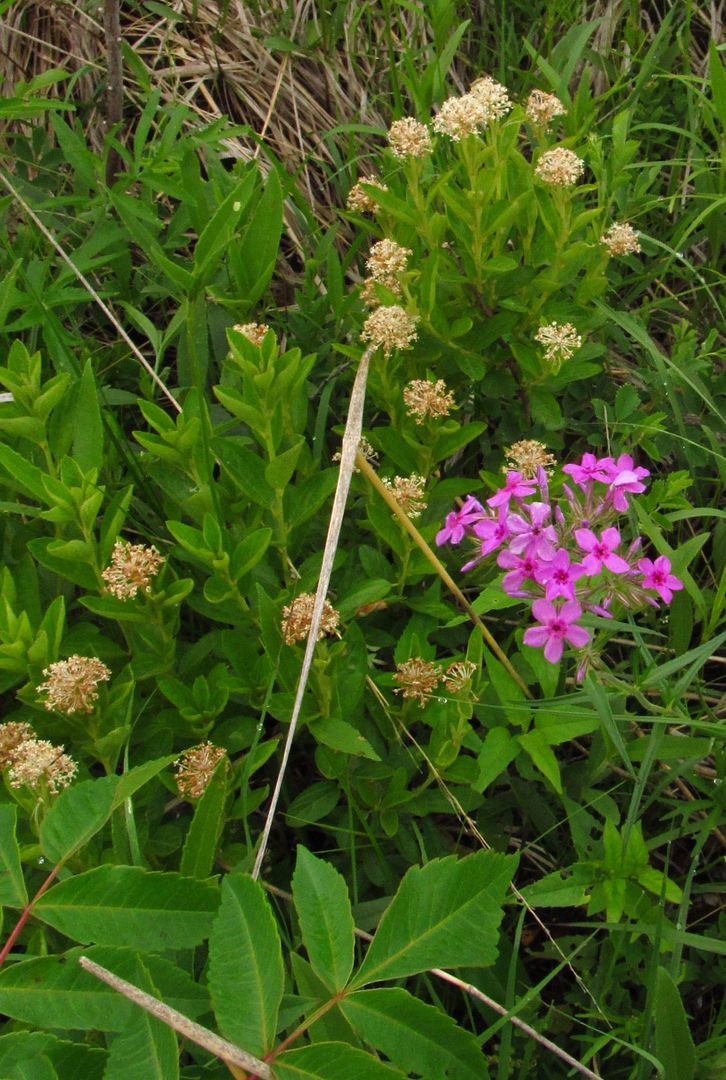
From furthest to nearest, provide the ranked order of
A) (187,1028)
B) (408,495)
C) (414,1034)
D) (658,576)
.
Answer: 1. (408,495)
2. (658,576)
3. (414,1034)
4. (187,1028)

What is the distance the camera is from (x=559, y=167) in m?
2.23

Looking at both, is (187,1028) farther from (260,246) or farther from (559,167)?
(559,167)

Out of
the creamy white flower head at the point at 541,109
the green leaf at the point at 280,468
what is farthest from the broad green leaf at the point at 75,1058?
the creamy white flower head at the point at 541,109

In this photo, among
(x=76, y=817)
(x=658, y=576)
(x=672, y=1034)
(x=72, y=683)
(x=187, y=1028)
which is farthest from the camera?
(x=658, y=576)

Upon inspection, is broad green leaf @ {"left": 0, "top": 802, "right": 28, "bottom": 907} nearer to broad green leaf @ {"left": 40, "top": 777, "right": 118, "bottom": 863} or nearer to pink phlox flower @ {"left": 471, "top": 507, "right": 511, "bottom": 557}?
broad green leaf @ {"left": 40, "top": 777, "right": 118, "bottom": 863}

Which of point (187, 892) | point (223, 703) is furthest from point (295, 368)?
point (187, 892)

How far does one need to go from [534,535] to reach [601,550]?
11 centimetres

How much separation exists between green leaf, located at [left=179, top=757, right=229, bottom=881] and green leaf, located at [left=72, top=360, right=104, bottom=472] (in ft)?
2.53

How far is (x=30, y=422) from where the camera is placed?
1.91 meters

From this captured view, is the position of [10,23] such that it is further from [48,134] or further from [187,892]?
[187,892]

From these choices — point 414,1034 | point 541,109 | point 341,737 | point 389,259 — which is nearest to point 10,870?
point 414,1034

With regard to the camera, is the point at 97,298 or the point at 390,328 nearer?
the point at 390,328

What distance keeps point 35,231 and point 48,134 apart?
Result: 723 mm

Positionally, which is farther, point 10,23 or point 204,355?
point 10,23
